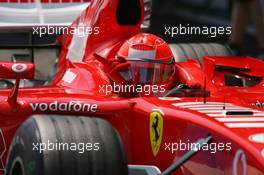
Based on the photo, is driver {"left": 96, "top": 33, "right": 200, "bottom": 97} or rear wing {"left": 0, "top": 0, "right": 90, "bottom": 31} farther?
rear wing {"left": 0, "top": 0, "right": 90, "bottom": 31}

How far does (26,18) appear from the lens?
949 centimetres

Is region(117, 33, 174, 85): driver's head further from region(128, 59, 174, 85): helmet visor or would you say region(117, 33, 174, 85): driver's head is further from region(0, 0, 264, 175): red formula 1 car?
region(0, 0, 264, 175): red formula 1 car

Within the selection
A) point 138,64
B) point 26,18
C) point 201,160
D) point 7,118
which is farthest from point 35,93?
point 26,18

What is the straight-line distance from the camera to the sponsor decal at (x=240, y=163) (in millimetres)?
4744

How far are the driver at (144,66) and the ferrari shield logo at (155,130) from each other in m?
0.56

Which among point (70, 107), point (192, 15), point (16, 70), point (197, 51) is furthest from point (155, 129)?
point (192, 15)

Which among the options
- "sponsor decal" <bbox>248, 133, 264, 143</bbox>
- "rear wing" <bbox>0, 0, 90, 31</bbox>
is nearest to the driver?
"sponsor decal" <bbox>248, 133, 264, 143</bbox>

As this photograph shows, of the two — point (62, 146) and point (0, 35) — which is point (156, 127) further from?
point (0, 35)

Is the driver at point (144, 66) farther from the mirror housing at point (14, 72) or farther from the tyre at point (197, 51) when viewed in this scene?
the tyre at point (197, 51)

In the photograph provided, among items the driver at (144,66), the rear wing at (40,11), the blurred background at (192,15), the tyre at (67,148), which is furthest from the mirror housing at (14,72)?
the blurred background at (192,15)

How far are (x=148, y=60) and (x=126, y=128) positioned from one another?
0.59 m

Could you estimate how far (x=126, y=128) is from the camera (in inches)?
223

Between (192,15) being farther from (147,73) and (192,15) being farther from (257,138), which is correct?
(257,138)

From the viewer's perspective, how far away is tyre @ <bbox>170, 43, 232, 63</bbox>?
802cm
